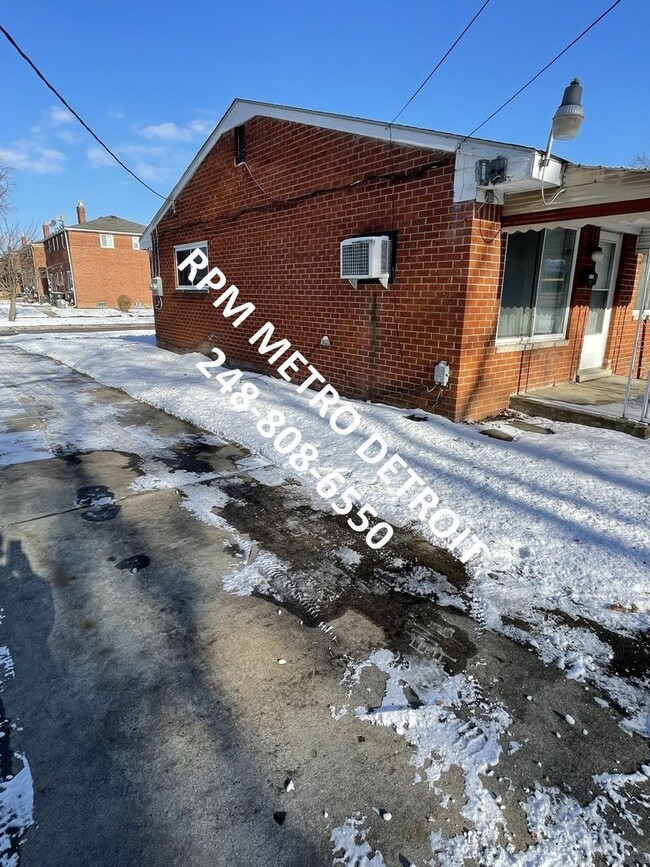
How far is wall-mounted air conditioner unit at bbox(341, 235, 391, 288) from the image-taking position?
6.11 m

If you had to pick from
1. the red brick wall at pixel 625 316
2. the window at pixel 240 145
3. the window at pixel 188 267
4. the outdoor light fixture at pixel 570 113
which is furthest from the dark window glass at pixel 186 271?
the red brick wall at pixel 625 316

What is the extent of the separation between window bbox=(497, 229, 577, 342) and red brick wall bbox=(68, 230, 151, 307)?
133 ft

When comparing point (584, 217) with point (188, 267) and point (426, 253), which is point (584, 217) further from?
point (188, 267)

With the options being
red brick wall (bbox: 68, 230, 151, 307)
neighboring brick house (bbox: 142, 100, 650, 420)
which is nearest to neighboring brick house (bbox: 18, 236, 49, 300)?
red brick wall (bbox: 68, 230, 151, 307)

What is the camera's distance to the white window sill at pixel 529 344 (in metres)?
6.16

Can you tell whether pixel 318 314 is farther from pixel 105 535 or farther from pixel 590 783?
pixel 590 783

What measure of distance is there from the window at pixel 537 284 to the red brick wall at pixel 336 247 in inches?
40.1

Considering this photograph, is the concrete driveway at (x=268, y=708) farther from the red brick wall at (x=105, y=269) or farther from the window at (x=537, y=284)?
the red brick wall at (x=105, y=269)

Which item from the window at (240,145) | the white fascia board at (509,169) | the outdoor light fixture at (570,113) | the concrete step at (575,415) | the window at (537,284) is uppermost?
the window at (240,145)

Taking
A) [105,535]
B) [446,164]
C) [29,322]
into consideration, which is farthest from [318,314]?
[29,322]

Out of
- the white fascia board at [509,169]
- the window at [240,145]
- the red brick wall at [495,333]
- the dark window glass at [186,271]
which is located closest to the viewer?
the white fascia board at [509,169]

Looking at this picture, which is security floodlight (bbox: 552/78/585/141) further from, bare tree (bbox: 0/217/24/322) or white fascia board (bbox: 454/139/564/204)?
bare tree (bbox: 0/217/24/322)

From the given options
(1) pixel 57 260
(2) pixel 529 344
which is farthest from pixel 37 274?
(2) pixel 529 344

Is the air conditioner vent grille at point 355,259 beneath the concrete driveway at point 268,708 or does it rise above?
above
